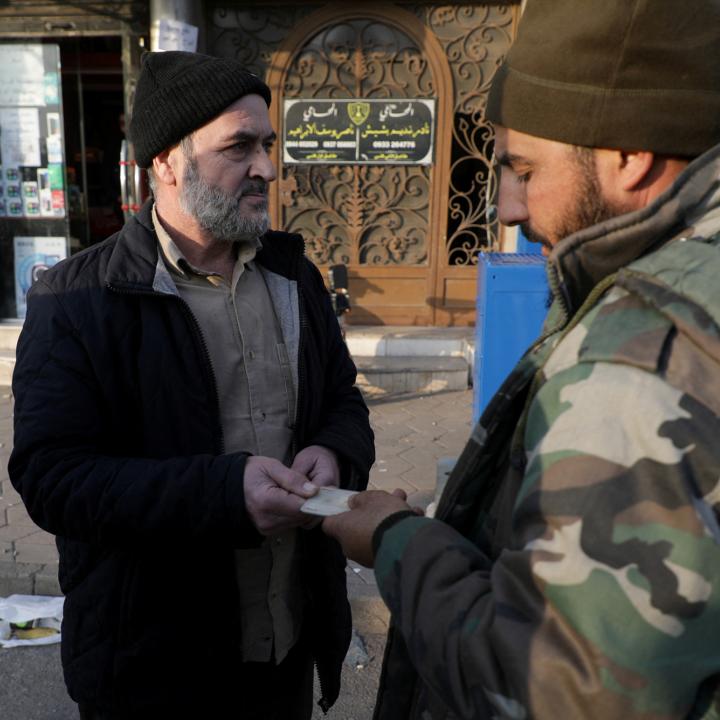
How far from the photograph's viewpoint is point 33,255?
24.1 ft

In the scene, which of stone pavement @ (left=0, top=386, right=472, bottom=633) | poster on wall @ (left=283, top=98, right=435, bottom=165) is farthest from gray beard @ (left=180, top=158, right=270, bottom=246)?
poster on wall @ (left=283, top=98, right=435, bottom=165)

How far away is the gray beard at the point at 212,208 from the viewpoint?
1901 millimetres

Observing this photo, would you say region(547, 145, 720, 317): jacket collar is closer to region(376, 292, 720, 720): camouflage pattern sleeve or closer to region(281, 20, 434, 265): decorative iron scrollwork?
region(376, 292, 720, 720): camouflage pattern sleeve

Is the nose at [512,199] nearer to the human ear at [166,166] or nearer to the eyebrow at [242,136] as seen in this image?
the eyebrow at [242,136]

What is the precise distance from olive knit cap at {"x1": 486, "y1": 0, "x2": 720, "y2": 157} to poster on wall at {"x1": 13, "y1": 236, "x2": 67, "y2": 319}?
698 centimetres

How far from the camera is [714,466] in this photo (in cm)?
84

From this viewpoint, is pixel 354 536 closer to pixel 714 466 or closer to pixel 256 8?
pixel 714 466

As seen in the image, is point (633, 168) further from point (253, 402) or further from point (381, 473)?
point (381, 473)

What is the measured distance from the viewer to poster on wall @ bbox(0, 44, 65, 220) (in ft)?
22.7

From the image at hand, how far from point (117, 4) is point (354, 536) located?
21.6 feet

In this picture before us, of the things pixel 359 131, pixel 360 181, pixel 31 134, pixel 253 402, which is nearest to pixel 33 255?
pixel 31 134

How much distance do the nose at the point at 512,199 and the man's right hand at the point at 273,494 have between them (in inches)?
27.6

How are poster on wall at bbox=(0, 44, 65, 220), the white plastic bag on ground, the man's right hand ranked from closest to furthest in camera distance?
the man's right hand
the white plastic bag on ground
poster on wall at bbox=(0, 44, 65, 220)

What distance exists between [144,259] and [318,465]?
2.12 feet
